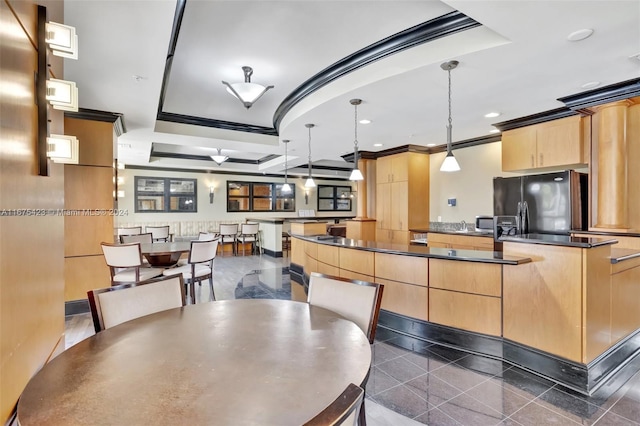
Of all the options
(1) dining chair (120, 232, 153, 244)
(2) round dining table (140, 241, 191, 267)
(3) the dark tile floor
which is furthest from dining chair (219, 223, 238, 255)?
(3) the dark tile floor

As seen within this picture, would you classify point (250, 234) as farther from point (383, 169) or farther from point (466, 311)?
point (466, 311)

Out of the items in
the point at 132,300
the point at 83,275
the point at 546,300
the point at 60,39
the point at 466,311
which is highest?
the point at 60,39

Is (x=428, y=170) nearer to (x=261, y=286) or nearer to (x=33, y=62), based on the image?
(x=261, y=286)

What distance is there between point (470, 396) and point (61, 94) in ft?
9.99

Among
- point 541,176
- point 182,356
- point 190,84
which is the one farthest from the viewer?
point 541,176

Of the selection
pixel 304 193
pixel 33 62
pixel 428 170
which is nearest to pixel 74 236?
pixel 33 62

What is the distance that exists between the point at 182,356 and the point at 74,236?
3.93 metres

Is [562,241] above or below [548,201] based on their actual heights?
below


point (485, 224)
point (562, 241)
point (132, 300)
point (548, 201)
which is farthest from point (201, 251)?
point (548, 201)

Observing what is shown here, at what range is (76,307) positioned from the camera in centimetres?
405

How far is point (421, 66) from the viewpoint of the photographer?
278 cm

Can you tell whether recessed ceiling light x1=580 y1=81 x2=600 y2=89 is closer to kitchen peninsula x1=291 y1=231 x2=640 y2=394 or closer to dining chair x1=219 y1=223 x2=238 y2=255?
kitchen peninsula x1=291 y1=231 x2=640 y2=394

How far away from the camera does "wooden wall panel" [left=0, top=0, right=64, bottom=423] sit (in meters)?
1.02

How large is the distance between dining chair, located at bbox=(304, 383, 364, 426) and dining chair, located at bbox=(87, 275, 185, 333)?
1535 millimetres
